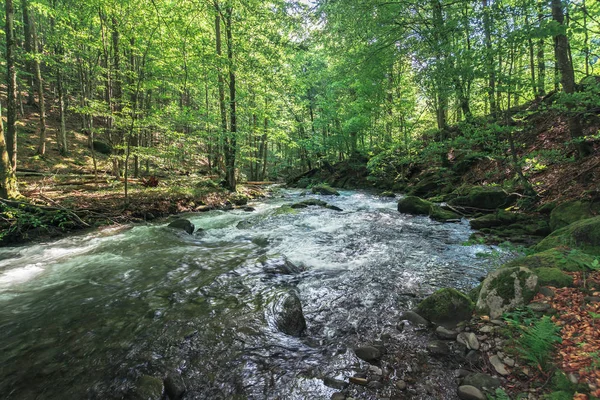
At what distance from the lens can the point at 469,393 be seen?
2402 mm

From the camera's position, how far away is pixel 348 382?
277 cm

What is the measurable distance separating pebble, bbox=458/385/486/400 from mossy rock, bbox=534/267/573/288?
166cm

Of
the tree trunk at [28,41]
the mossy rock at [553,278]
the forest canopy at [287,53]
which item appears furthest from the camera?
the tree trunk at [28,41]

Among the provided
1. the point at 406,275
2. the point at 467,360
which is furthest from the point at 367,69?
the point at 467,360

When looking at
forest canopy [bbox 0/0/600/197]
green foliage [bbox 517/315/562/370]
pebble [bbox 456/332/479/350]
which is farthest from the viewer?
forest canopy [bbox 0/0/600/197]

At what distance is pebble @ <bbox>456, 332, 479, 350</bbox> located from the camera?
2994 mm

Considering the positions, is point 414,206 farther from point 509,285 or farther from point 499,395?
point 499,395

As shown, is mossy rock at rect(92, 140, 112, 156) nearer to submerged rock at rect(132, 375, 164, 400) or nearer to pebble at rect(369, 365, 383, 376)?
submerged rock at rect(132, 375, 164, 400)

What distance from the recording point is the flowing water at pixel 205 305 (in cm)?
290

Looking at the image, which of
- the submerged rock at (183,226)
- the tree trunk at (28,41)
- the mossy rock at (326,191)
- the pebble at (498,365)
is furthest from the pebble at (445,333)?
the mossy rock at (326,191)

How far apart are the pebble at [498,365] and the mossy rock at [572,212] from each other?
205 inches

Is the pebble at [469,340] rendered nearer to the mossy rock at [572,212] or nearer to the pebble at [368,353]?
the pebble at [368,353]

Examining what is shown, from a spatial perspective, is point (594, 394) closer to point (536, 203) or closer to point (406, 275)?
point (406, 275)

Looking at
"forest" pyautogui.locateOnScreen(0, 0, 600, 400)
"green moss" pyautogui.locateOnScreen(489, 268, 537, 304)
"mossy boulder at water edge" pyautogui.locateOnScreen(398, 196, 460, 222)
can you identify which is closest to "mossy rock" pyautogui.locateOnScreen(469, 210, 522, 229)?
"forest" pyautogui.locateOnScreen(0, 0, 600, 400)
